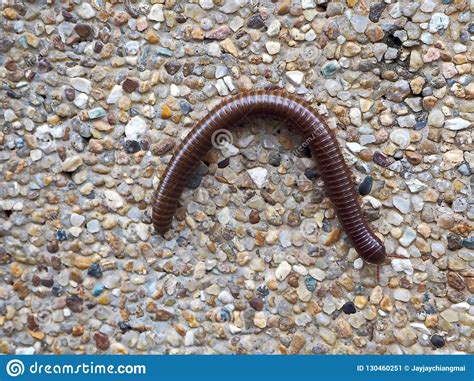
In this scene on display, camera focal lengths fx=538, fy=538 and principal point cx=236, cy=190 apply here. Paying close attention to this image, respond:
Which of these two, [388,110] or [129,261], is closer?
[388,110]

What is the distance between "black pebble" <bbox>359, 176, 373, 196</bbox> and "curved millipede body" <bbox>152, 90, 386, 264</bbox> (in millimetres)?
74

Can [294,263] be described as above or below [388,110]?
below

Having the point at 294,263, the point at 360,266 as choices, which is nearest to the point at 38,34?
the point at 294,263

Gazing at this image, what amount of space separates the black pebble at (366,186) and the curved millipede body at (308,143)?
0.07 metres

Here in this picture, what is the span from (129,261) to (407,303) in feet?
4.09

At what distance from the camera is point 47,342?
2.55 meters

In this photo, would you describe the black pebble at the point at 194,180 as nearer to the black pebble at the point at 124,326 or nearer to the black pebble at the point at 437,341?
the black pebble at the point at 124,326

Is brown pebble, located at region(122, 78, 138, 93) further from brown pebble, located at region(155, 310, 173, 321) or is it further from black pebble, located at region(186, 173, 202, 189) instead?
brown pebble, located at region(155, 310, 173, 321)

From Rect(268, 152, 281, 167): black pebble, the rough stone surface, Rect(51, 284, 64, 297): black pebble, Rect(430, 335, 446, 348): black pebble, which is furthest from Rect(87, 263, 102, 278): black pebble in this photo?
Rect(430, 335, 446, 348): black pebble

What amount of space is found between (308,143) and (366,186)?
12.3 inches

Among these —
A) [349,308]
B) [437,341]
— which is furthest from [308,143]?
[437,341]

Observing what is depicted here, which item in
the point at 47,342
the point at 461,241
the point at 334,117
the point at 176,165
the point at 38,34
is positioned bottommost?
the point at 47,342

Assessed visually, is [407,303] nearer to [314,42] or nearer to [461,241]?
[461,241]

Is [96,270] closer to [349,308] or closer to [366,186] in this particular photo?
[349,308]
